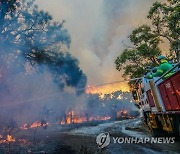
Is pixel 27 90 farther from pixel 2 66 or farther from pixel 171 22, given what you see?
pixel 171 22

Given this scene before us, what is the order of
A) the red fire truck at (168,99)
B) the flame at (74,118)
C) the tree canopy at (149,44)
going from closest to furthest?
the red fire truck at (168,99) < the tree canopy at (149,44) < the flame at (74,118)

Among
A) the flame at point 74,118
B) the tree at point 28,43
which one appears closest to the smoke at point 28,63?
the tree at point 28,43

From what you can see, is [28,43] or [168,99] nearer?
[168,99]

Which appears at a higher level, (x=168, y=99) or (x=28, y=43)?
(x=28, y=43)

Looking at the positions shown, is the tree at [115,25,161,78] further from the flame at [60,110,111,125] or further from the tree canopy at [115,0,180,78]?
the flame at [60,110,111,125]

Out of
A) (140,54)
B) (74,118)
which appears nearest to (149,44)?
(140,54)

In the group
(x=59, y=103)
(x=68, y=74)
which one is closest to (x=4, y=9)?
(x=68, y=74)

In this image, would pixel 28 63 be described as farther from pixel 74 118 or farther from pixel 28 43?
pixel 74 118

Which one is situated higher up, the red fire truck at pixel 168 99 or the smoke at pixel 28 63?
the smoke at pixel 28 63


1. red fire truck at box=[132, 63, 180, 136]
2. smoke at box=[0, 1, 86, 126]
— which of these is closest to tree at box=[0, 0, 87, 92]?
smoke at box=[0, 1, 86, 126]

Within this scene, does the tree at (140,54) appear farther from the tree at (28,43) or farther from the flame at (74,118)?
the flame at (74,118)

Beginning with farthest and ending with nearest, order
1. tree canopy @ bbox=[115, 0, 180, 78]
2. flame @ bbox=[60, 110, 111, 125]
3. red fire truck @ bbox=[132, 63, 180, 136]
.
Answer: flame @ bbox=[60, 110, 111, 125], tree canopy @ bbox=[115, 0, 180, 78], red fire truck @ bbox=[132, 63, 180, 136]

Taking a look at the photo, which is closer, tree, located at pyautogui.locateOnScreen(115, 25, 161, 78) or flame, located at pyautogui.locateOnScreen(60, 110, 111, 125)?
tree, located at pyautogui.locateOnScreen(115, 25, 161, 78)

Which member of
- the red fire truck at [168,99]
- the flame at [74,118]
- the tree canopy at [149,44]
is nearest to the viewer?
the red fire truck at [168,99]
